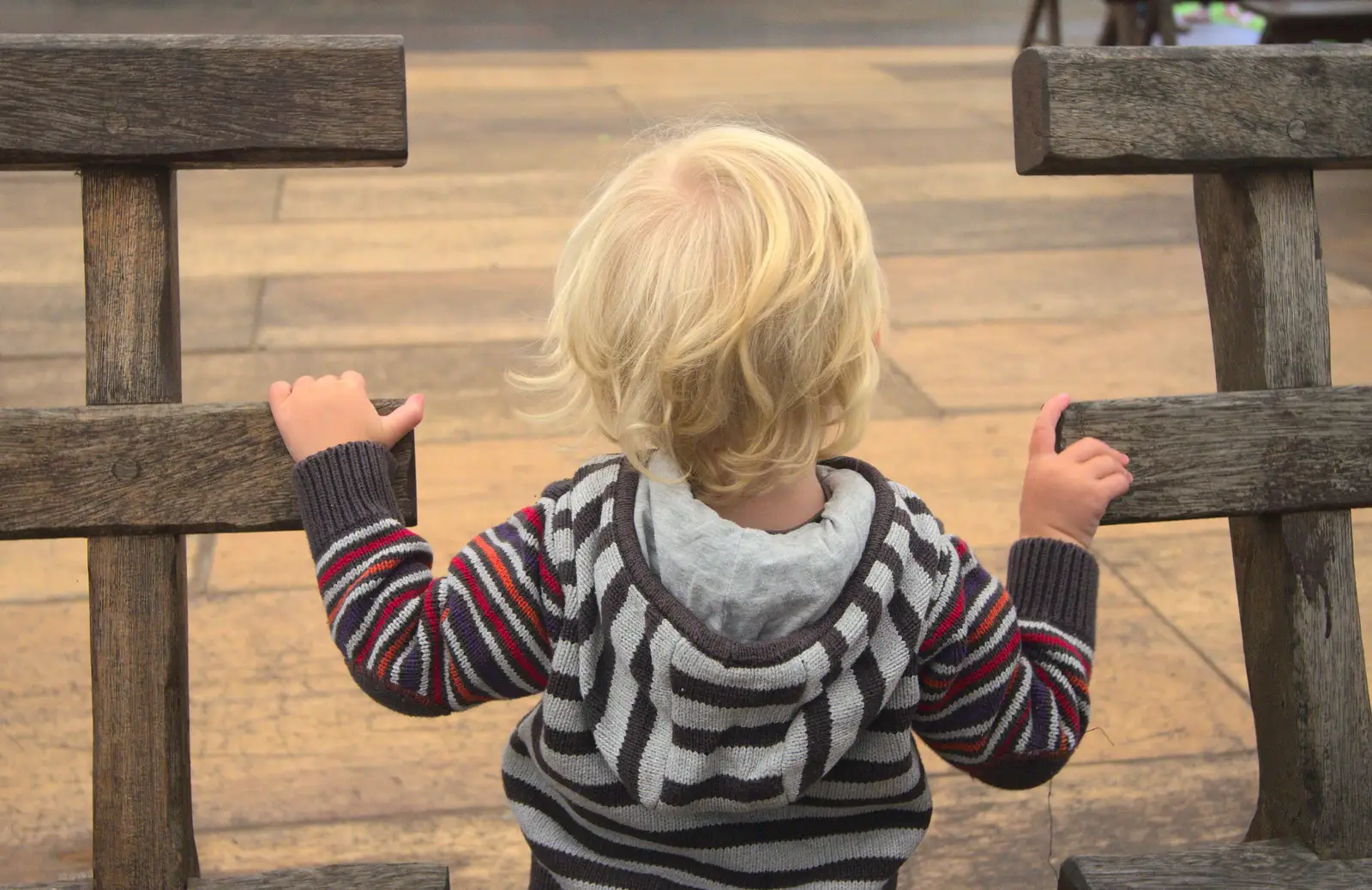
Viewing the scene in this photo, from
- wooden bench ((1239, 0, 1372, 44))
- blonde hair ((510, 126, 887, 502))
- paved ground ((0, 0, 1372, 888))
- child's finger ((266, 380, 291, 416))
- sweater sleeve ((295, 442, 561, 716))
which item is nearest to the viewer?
blonde hair ((510, 126, 887, 502))

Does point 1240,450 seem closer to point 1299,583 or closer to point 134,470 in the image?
point 1299,583

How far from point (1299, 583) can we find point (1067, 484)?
29 cm

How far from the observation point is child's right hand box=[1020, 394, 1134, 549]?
1547mm

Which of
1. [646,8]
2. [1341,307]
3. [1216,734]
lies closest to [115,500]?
[1216,734]

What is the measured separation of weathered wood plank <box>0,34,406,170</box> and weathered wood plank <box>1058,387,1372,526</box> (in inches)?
30.7

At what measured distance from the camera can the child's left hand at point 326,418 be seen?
57.0 inches

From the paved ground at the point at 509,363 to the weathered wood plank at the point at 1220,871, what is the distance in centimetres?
69

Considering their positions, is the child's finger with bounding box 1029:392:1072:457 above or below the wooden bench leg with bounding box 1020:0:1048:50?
below

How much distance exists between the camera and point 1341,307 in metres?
4.90

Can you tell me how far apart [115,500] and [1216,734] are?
1.90 meters

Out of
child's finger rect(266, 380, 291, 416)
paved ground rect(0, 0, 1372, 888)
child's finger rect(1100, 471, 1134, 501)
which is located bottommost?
paved ground rect(0, 0, 1372, 888)

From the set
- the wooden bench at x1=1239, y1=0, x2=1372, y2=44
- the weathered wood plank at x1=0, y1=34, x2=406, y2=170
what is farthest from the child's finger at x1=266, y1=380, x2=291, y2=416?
the wooden bench at x1=1239, y1=0, x2=1372, y2=44

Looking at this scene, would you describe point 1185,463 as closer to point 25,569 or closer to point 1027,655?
point 1027,655

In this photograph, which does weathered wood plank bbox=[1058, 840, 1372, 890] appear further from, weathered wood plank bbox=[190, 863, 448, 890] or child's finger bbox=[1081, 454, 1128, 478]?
weathered wood plank bbox=[190, 863, 448, 890]
